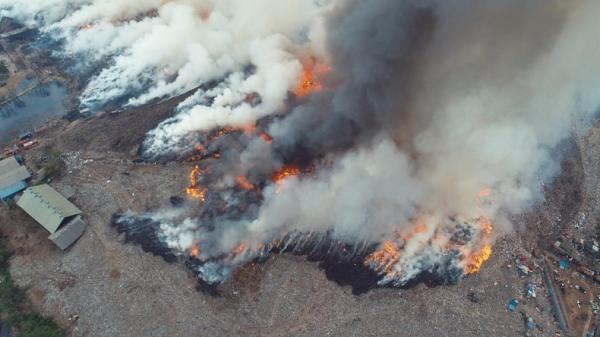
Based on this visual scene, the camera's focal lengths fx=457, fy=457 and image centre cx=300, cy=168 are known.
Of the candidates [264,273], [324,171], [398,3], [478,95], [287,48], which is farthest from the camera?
[287,48]

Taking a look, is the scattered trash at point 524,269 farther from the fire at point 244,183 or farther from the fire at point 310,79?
the fire at point 310,79

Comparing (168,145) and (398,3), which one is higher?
(398,3)

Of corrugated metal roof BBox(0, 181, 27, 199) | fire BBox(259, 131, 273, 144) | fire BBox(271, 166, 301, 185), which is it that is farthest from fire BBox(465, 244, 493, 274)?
corrugated metal roof BBox(0, 181, 27, 199)

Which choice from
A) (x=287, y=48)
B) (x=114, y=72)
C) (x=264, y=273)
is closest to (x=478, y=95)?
(x=287, y=48)

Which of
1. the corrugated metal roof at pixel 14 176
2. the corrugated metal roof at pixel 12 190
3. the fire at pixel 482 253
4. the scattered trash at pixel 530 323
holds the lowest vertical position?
the corrugated metal roof at pixel 12 190

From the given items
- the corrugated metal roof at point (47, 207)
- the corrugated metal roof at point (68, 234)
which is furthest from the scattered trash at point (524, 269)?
the corrugated metal roof at point (47, 207)

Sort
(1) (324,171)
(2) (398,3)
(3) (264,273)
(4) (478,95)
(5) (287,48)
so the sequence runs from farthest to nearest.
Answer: (5) (287,48)
(4) (478,95)
(1) (324,171)
(2) (398,3)
(3) (264,273)

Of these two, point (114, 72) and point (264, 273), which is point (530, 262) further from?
point (114, 72)
